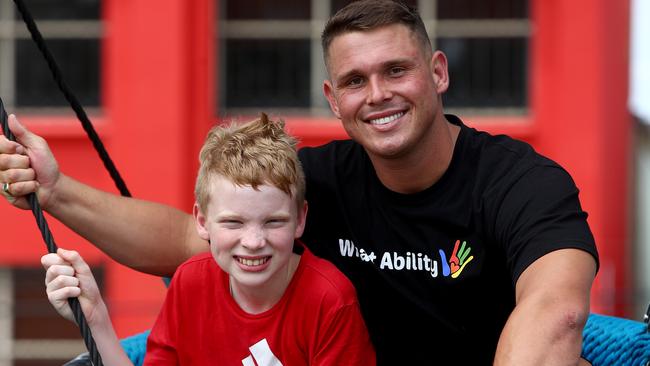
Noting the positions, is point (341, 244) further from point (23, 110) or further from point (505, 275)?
point (23, 110)

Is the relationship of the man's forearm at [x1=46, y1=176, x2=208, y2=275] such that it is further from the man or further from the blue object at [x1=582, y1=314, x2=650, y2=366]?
the blue object at [x1=582, y1=314, x2=650, y2=366]

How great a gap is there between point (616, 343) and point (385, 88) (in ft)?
2.42

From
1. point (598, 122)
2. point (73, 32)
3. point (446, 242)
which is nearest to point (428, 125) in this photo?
point (446, 242)

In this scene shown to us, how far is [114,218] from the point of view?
8.27ft

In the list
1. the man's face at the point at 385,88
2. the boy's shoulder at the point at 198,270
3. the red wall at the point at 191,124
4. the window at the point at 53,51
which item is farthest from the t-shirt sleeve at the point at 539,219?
the window at the point at 53,51

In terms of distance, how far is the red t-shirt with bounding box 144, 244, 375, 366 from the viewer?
7.27 ft

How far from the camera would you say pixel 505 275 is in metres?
Answer: 2.31

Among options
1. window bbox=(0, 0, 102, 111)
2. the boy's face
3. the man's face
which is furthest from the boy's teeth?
window bbox=(0, 0, 102, 111)

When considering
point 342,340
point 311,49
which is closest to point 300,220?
point 342,340

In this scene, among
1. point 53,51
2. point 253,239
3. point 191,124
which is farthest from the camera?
point 53,51

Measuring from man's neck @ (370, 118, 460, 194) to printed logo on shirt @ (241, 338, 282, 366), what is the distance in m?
0.44

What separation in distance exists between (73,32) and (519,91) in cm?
276

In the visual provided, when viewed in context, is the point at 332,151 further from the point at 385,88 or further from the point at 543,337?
the point at 543,337

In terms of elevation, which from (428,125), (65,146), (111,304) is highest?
(428,125)
